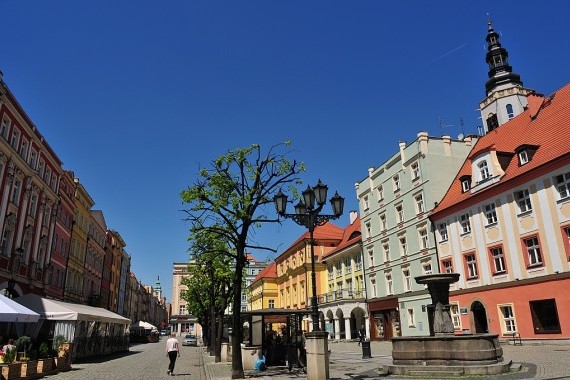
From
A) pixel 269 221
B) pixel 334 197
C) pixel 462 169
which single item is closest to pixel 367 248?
pixel 462 169

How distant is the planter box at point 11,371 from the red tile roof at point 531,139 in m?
26.8

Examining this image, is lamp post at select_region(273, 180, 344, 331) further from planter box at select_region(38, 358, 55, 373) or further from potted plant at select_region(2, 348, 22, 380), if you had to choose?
planter box at select_region(38, 358, 55, 373)

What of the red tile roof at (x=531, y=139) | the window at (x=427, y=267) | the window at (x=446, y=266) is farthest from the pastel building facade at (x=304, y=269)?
the red tile roof at (x=531, y=139)

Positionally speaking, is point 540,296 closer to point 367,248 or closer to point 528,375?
point 528,375

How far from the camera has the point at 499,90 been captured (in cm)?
5394

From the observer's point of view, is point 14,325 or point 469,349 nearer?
point 469,349

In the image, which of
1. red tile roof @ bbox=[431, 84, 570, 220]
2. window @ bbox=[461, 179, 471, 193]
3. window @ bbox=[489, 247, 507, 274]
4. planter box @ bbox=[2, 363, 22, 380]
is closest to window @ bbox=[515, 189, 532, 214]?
red tile roof @ bbox=[431, 84, 570, 220]

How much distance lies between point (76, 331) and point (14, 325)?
3412mm

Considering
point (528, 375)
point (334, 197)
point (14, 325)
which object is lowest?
point (528, 375)

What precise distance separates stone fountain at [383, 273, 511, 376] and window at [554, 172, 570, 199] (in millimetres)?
13406

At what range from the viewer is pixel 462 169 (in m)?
35.5

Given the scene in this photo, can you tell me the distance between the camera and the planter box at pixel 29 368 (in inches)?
643

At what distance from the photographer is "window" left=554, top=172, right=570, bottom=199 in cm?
2381

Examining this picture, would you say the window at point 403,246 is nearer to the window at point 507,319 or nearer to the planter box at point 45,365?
the window at point 507,319
